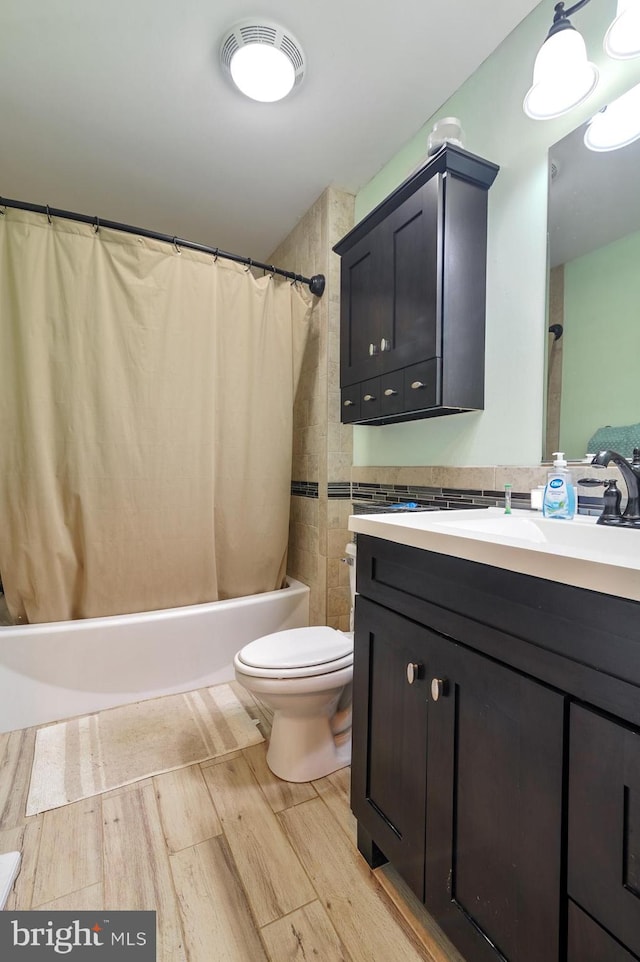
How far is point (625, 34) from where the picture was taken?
2.96 ft

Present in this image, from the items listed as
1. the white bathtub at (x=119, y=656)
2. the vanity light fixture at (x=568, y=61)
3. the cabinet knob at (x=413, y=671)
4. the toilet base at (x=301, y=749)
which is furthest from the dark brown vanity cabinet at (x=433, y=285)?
the white bathtub at (x=119, y=656)

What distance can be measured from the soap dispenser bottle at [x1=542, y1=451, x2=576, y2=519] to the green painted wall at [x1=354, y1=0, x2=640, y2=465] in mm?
187

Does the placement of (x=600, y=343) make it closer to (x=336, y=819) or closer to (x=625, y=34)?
(x=625, y=34)

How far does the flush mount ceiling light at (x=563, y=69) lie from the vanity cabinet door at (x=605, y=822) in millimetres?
1372

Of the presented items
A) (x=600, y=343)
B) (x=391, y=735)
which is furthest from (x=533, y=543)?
(x=600, y=343)

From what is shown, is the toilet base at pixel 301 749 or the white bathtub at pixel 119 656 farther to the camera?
the white bathtub at pixel 119 656

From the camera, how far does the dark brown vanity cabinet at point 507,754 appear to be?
0.53 metres

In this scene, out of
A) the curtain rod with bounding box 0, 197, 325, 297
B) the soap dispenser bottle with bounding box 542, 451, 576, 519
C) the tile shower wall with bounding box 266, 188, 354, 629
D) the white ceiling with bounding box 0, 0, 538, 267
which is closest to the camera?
the soap dispenser bottle with bounding box 542, 451, 576, 519

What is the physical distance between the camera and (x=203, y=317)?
1854 millimetres

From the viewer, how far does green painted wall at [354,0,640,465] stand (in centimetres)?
117

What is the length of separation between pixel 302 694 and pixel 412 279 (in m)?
1.36

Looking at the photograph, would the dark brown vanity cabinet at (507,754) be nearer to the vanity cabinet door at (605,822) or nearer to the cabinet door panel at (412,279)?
the vanity cabinet door at (605,822)

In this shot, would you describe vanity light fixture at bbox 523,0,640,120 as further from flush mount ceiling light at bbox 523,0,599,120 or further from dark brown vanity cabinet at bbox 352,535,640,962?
dark brown vanity cabinet at bbox 352,535,640,962

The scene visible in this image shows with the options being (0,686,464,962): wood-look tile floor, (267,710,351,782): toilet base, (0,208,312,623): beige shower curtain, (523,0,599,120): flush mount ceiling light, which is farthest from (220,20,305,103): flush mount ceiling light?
(0,686,464,962): wood-look tile floor
